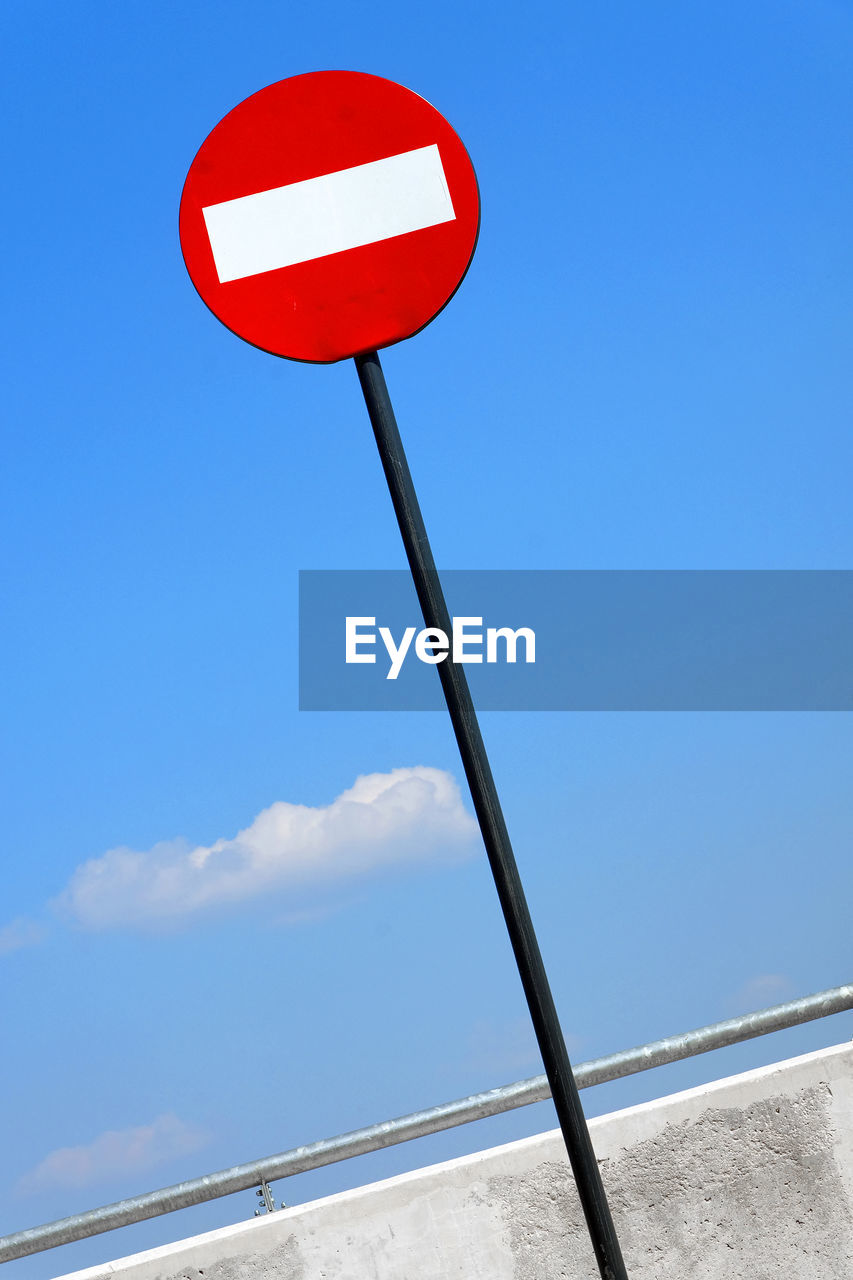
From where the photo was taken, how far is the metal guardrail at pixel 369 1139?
9.21 ft

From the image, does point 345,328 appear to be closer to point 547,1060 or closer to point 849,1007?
point 547,1060

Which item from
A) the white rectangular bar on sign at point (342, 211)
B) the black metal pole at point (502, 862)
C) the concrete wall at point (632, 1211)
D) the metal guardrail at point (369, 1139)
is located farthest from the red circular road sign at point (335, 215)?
the concrete wall at point (632, 1211)

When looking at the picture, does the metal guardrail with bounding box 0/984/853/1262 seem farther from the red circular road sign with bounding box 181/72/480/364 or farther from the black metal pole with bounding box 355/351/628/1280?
the red circular road sign with bounding box 181/72/480/364

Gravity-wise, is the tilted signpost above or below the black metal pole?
above

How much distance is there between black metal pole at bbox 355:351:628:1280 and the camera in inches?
83.0

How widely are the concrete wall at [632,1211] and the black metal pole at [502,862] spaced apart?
79cm

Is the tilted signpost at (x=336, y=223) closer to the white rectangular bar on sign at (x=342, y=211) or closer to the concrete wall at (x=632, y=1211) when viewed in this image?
the white rectangular bar on sign at (x=342, y=211)

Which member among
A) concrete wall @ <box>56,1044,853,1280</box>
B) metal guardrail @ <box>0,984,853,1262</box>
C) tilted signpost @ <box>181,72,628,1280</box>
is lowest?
concrete wall @ <box>56,1044,853,1280</box>

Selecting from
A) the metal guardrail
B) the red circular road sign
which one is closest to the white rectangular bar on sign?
the red circular road sign

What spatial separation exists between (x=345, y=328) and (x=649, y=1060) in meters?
2.12

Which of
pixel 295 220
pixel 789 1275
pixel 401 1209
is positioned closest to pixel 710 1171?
pixel 789 1275

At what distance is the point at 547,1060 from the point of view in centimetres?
214

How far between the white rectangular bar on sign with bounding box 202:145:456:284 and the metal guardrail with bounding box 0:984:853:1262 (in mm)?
2195

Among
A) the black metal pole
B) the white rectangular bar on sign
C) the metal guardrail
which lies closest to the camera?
the black metal pole
